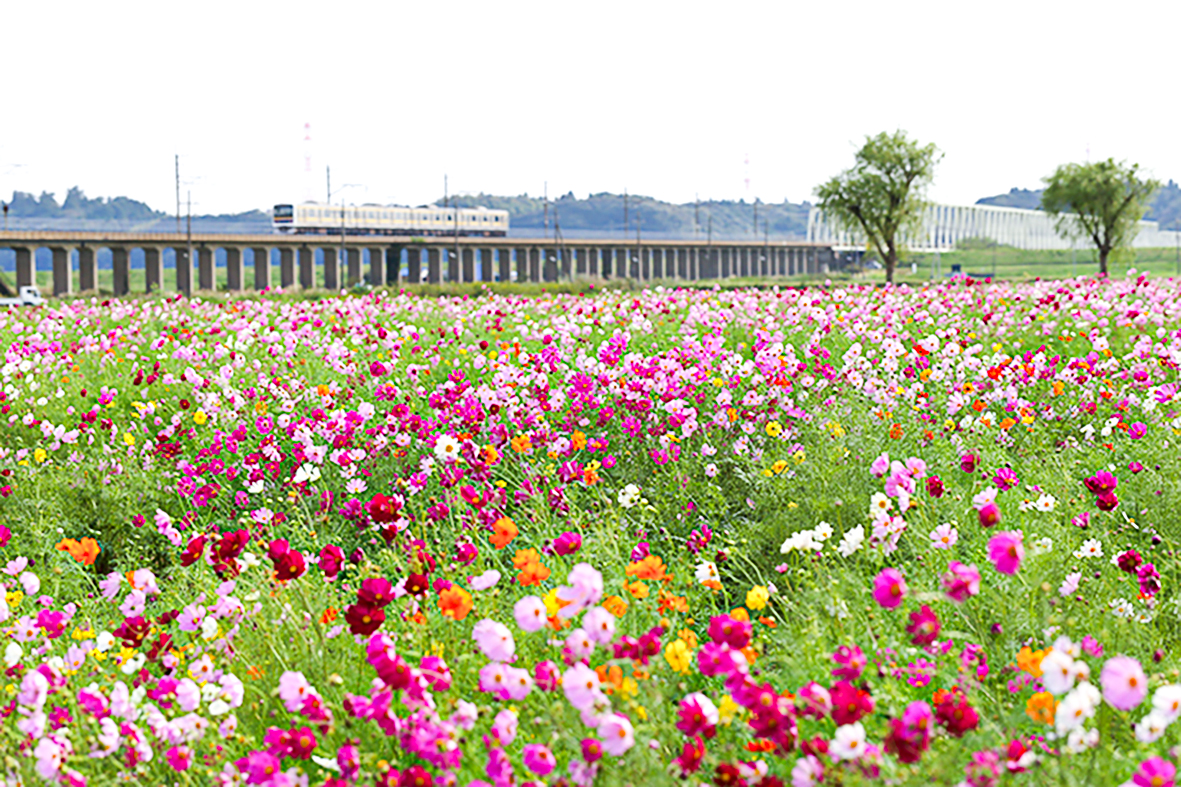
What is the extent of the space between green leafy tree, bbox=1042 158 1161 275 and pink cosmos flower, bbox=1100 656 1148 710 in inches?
1811

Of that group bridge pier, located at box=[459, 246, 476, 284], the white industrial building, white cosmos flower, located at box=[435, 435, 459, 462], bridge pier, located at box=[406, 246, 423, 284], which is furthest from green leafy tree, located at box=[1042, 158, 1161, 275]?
the white industrial building

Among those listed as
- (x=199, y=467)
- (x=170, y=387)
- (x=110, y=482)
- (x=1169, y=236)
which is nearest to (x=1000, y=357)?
(x=199, y=467)

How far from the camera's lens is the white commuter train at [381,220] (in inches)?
3224

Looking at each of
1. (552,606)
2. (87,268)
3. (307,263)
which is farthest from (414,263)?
(552,606)

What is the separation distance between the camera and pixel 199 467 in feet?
18.9

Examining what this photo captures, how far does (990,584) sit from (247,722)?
A: 235 centimetres

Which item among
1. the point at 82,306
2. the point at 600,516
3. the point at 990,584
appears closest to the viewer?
the point at 990,584

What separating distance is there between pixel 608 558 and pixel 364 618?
1253 mm

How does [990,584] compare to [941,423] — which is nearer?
[990,584]

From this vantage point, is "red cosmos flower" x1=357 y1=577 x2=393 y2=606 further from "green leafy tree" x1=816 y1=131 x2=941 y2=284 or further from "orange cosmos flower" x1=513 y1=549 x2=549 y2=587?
"green leafy tree" x1=816 y1=131 x2=941 y2=284

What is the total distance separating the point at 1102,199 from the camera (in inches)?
1708

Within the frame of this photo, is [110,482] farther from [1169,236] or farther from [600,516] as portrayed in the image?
[1169,236]

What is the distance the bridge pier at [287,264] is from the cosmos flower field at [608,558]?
255ft

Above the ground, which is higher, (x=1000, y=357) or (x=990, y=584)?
(x=1000, y=357)
